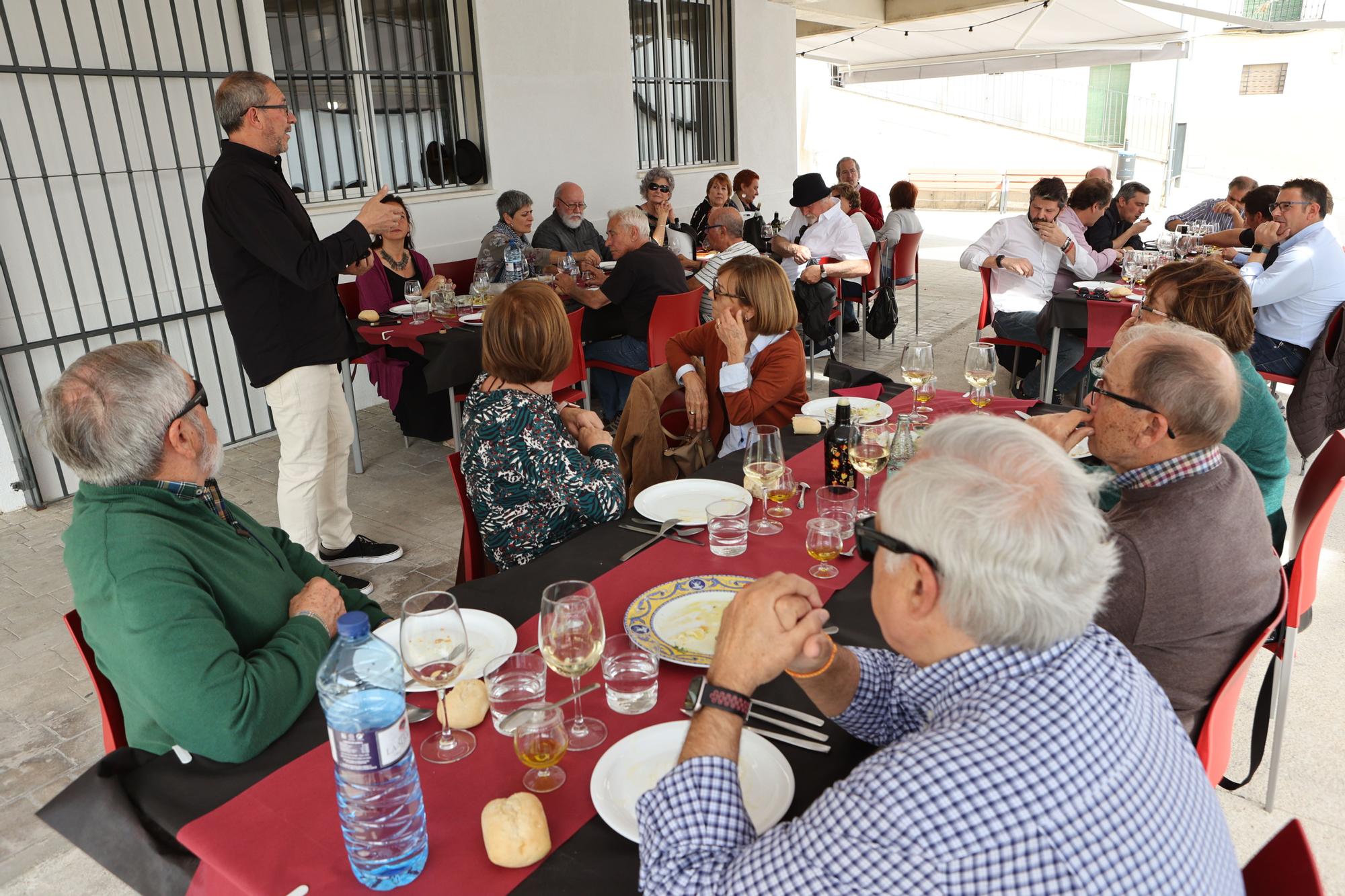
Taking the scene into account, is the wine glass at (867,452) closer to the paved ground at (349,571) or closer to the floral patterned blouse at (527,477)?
the floral patterned blouse at (527,477)

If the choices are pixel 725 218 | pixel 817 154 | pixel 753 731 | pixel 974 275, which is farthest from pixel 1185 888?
pixel 817 154

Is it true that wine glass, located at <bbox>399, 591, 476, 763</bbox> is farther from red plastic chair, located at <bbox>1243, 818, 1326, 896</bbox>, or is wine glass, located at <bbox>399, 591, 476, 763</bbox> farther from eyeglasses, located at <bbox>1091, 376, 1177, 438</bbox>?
eyeglasses, located at <bbox>1091, 376, 1177, 438</bbox>

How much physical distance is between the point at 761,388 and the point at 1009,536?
2421 mm

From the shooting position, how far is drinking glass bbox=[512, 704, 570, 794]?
1.33 metres

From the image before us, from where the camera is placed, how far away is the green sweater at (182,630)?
142 centimetres

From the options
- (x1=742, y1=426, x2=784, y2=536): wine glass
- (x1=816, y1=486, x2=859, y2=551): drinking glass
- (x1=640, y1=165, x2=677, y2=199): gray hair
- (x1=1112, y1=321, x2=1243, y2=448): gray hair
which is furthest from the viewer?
(x1=640, y1=165, x2=677, y2=199): gray hair

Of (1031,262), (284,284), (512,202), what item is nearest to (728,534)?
(284,284)

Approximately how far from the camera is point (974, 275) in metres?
11.3

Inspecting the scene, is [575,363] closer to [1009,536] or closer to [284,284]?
[284,284]

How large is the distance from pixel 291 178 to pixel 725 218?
2.90 meters

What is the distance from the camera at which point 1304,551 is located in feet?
7.11

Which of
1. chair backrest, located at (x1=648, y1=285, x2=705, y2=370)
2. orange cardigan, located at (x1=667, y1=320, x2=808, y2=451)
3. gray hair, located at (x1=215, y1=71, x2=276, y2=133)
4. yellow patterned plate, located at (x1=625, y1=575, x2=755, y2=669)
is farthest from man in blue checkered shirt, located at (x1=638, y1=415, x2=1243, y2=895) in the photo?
chair backrest, located at (x1=648, y1=285, x2=705, y2=370)

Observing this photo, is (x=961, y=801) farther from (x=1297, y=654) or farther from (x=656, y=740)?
(x=1297, y=654)

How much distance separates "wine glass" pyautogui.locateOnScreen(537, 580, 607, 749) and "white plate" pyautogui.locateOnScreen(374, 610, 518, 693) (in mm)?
200
